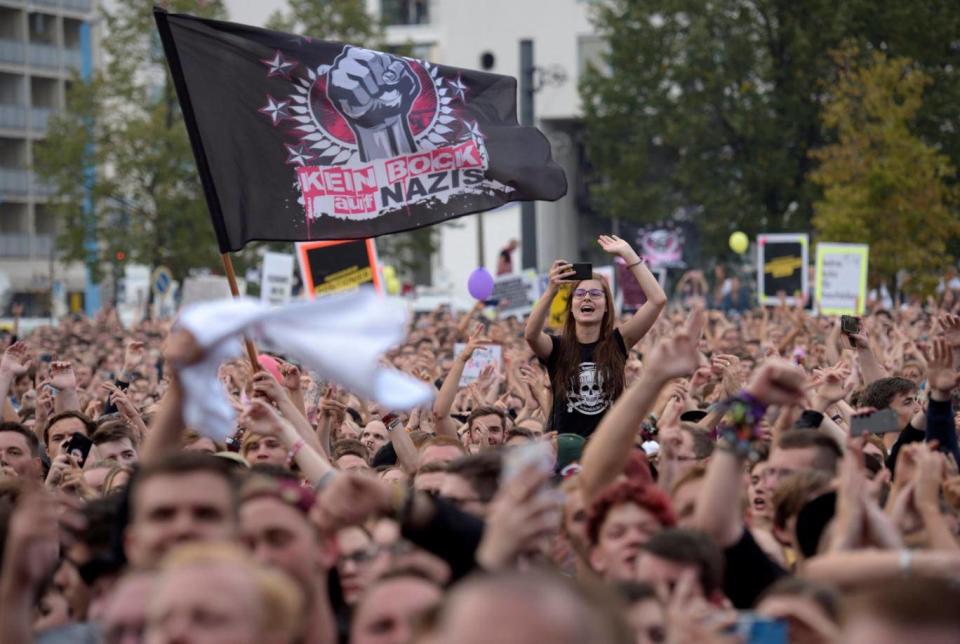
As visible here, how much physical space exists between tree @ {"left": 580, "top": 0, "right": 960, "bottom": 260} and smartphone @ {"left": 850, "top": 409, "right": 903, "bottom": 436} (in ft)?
120

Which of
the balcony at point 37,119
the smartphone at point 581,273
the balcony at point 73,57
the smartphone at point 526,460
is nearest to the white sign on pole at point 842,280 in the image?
the smartphone at point 581,273

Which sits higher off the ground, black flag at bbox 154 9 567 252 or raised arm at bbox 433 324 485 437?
black flag at bbox 154 9 567 252

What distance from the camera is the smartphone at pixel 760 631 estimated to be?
442 centimetres

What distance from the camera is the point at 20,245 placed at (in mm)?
71688

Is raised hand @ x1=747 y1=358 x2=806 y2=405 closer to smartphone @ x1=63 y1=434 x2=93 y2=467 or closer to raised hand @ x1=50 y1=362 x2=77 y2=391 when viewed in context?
smartphone @ x1=63 y1=434 x2=93 y2=467

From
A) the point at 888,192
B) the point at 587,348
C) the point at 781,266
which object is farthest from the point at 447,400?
the point at 888,192

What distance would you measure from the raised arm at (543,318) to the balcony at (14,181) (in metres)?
64.5

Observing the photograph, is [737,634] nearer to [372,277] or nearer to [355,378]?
[355,378]

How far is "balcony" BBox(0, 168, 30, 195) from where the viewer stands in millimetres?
71125

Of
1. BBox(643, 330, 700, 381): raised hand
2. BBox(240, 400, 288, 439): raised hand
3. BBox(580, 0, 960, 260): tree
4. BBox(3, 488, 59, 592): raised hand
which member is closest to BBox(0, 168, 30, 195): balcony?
BBox(580, 0, 960, 260): tree

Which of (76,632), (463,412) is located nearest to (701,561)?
(76,632)

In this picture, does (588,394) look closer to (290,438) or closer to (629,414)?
(290,438)

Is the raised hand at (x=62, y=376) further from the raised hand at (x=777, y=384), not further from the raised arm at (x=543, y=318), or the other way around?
the raised hand at (x=777, y=384)

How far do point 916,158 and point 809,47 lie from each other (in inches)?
425
